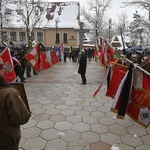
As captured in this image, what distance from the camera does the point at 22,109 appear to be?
2336 millimetres

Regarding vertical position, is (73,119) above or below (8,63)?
below

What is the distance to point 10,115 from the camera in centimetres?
227

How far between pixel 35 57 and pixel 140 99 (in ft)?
23.3

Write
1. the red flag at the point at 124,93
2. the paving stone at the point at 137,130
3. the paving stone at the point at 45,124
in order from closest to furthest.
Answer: the red flag at the point at 124,93 → the paving stone at the point at 137,130 → the paving stone at the point at 45,124

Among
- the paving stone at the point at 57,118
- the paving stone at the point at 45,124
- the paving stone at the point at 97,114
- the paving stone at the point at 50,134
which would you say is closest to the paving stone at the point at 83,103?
the paving stone at the point at 97,114

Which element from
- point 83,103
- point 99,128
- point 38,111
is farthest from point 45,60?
point 99,128

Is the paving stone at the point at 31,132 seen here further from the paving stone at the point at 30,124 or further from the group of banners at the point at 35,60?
the group of banners at the point at 35,60

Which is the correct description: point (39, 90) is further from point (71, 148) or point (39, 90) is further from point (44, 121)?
point (71, 148)

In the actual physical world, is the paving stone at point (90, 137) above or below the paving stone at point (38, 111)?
below

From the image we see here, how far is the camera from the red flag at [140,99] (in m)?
3.65

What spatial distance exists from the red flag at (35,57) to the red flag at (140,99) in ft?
22.1

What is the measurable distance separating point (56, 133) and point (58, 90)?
4.07m

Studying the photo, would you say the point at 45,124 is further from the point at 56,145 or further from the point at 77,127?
the point at 56,145

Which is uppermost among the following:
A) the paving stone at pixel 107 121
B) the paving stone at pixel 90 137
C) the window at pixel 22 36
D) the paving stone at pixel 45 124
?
the window at pixel 22 36
